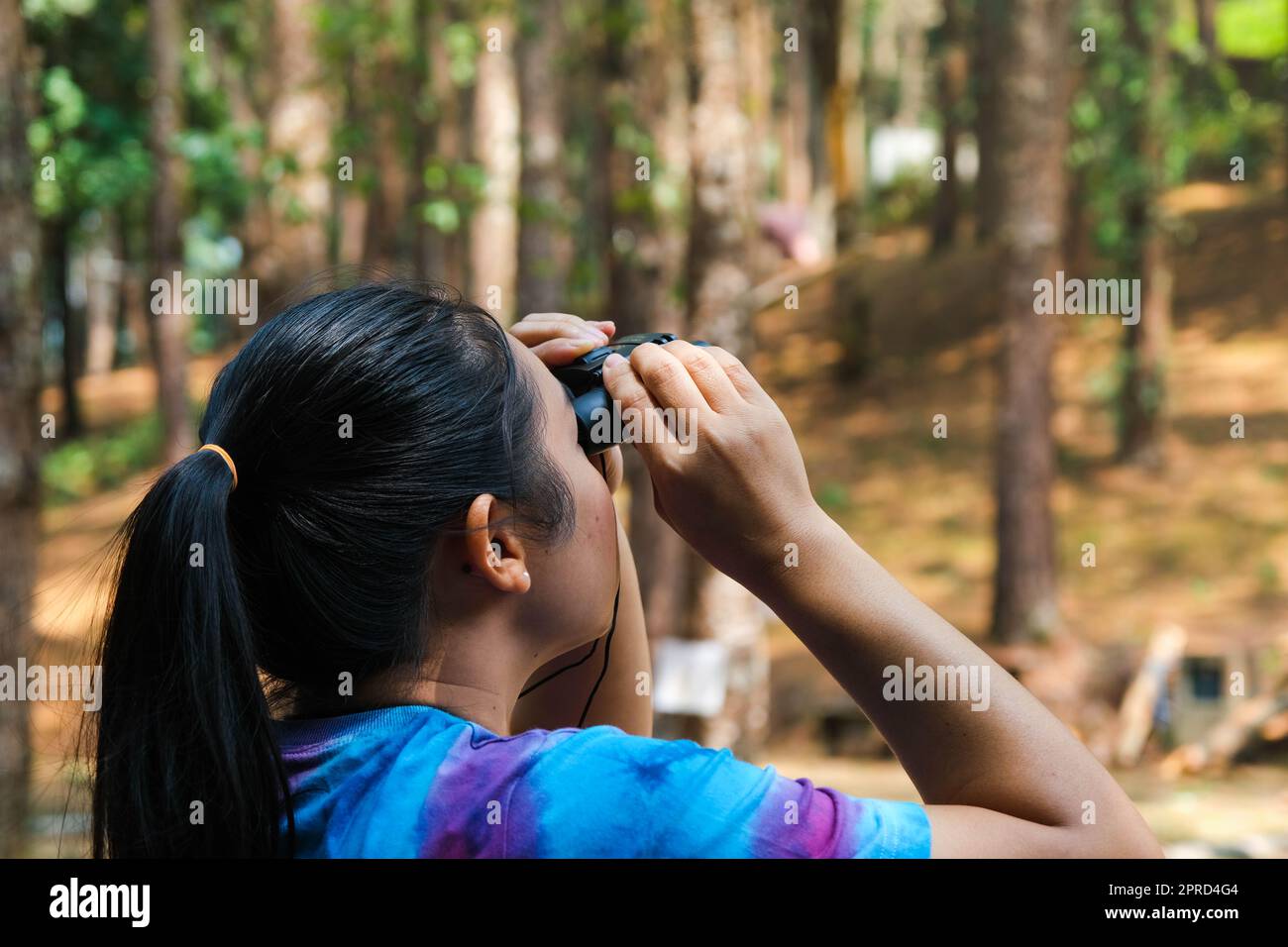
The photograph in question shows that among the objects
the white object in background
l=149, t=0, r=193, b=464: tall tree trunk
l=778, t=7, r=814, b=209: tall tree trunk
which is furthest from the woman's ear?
l=778, t=7, r=814, b=209: tall tree trunk

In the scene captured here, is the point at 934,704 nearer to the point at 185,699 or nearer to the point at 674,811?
the point at 674,811

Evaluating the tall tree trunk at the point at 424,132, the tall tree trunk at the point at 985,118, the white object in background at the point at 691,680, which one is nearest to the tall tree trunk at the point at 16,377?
the white object in background at the point at 691,680

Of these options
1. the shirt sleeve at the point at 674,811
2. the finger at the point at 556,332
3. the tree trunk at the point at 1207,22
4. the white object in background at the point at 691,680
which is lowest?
the white object in background at the point at 691,680

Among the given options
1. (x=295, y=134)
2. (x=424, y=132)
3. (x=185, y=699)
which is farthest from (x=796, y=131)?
(x=185, y=699)

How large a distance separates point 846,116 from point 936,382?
4.17 metres

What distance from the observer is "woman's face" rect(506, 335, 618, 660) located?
153cm

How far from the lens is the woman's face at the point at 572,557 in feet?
5.01

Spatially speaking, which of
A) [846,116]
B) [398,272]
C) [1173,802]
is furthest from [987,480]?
[398,272]

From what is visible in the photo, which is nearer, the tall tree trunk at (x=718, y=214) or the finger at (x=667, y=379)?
the finger at (x=667, y=379)

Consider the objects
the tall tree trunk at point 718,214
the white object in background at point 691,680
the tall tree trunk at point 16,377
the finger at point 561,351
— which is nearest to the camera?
the finger at point 561,351

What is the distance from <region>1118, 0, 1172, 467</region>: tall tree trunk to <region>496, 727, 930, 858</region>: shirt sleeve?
46.5 feet

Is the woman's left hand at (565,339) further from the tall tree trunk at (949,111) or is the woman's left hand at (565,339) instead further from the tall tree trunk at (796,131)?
the tall tree trunk at (796,131)

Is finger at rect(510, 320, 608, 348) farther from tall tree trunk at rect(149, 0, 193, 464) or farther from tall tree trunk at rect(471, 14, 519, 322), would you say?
tall tree trunk at rect(471, 14, 519, 322)
